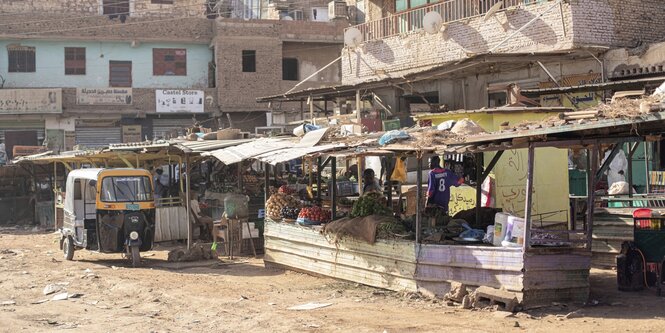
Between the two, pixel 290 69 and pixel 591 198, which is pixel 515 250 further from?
pixel 290 69

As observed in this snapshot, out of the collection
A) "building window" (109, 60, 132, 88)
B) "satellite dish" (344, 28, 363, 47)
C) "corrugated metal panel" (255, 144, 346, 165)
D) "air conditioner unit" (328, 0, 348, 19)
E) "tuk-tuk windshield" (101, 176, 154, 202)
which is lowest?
"tuk-tuk windshield" (101, 176, 154, 202)

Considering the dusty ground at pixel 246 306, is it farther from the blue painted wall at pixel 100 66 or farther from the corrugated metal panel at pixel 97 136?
the blue painted wall at pixel 100 66

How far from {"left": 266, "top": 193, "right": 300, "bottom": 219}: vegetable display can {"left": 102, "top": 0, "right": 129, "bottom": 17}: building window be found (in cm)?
2652

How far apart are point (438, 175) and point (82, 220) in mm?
8474

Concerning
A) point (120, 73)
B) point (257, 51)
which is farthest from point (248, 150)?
point (120, 73)

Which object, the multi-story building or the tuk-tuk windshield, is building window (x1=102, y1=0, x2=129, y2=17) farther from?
the tuk-tuk windshield

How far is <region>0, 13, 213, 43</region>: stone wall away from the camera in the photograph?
35844 millimetres

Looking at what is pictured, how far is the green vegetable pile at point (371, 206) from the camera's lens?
13.1 metres

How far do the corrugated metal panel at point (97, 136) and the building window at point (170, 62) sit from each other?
3.44 m

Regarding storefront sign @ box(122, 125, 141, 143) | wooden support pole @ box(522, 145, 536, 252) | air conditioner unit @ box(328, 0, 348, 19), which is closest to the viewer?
wooden support pole @ box(522, 145, 536, 252)

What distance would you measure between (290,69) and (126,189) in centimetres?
2289

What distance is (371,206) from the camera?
13164 mm

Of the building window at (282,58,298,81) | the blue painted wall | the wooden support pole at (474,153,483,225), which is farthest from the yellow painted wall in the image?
the blue painted wall

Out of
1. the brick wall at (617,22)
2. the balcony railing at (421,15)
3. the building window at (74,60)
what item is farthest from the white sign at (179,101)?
the brick wall at (617,22)
